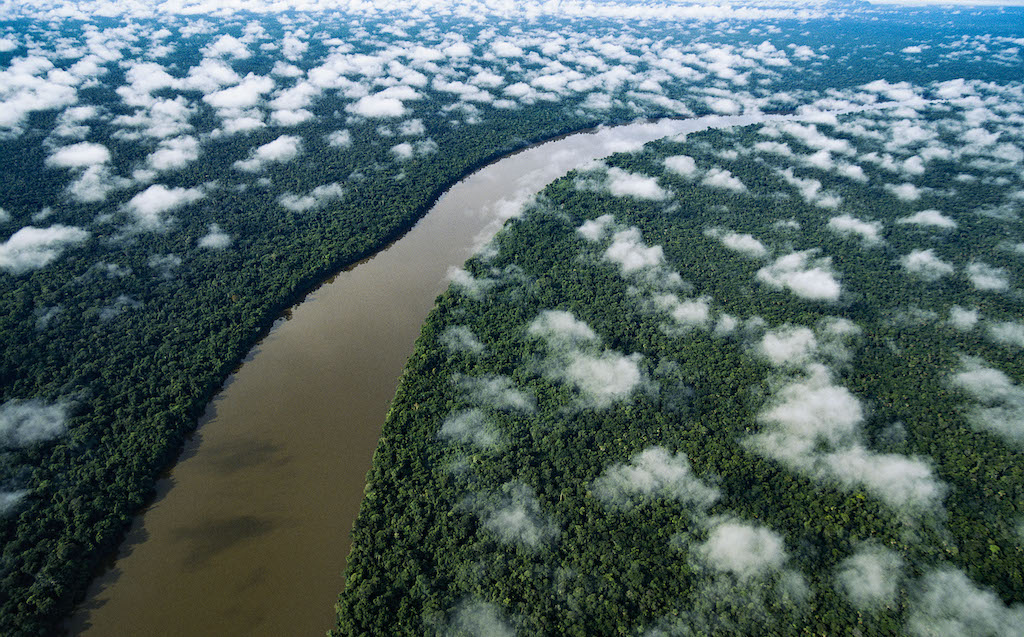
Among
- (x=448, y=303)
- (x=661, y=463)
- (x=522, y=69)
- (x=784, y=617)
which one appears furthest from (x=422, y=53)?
(x=784, y=617)

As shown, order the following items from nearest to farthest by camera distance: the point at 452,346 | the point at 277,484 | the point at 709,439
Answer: the point at 277,484
the point at 709,439
the point at 452,346

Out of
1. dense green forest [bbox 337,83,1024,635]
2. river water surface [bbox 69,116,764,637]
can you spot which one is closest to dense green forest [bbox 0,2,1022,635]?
dense green forest [bbox 337,83,1024,635]

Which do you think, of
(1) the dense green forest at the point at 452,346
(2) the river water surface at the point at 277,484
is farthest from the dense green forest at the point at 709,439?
(2) the river water surface at the point at 277,484

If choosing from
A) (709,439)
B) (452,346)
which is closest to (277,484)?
(452,346)

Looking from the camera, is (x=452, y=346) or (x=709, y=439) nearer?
(x=709, y=439)

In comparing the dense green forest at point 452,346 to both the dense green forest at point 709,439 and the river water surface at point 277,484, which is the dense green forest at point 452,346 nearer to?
the dense green forest at point 709,439

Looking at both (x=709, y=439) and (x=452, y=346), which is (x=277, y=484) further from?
(x=709, y=439)

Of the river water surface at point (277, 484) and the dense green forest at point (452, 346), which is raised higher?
the dense green forest at point (452, 346)
